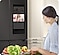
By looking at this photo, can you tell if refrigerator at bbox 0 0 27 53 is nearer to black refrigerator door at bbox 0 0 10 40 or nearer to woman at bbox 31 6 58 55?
black refrigerator door at bbox 0 0 10 40

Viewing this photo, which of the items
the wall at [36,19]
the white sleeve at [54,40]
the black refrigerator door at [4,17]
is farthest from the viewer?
the wall at [36,19]

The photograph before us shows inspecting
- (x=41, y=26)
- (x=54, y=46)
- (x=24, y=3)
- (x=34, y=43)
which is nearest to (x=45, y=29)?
(x=41, y=26)

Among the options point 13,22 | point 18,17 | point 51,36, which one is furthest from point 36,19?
point 51,36

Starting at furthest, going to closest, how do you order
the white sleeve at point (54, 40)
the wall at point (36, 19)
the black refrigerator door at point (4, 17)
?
the wall at point (36, 19), the black refrigerator door at point (4, 17), the white sleeve at point (54, 40)

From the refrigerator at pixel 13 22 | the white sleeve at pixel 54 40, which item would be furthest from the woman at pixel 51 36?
the refrigerator at pixel 13 22

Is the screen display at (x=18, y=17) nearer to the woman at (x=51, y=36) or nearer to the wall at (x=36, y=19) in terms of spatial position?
the wall at (x=36, y=19)

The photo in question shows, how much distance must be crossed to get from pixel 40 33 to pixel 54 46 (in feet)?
9.51

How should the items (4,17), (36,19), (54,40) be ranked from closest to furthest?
(54,40), (4,17), (36,19)

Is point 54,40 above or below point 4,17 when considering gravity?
below

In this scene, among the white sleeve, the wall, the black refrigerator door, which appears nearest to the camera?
the white sleeve

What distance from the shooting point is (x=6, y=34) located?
169 inches

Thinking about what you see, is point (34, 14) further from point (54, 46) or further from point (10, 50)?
point (54, 46)

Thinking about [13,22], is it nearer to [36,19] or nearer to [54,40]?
[36,19]

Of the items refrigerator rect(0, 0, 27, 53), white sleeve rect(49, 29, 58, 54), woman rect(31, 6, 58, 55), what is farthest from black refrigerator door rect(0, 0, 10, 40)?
white sleeve rect(49, 29, 58, 54)
